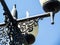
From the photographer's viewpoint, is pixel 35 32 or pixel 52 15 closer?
pixel 52 15

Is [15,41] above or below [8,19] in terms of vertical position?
below

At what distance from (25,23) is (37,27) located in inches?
15.2

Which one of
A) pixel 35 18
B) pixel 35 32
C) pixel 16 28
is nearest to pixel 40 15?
pixel 35 18

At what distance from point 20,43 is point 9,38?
0.64 ft

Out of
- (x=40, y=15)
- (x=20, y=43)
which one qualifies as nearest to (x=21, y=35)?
(x=20, y=43)

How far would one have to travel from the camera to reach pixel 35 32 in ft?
17.4

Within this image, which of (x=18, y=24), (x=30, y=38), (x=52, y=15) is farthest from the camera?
(x=30, y=38)

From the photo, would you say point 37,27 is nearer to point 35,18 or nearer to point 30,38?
point 30,38

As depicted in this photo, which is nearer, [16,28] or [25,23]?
[16,28]

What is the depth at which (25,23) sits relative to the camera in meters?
4.95

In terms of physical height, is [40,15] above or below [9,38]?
above

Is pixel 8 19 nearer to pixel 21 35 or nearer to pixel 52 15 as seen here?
pixel 21 35

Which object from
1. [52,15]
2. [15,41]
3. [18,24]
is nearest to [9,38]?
[15,41]

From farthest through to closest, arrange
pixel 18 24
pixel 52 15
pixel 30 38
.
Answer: pixel 30 38 → pixel 18 24 → pixel 52 15
